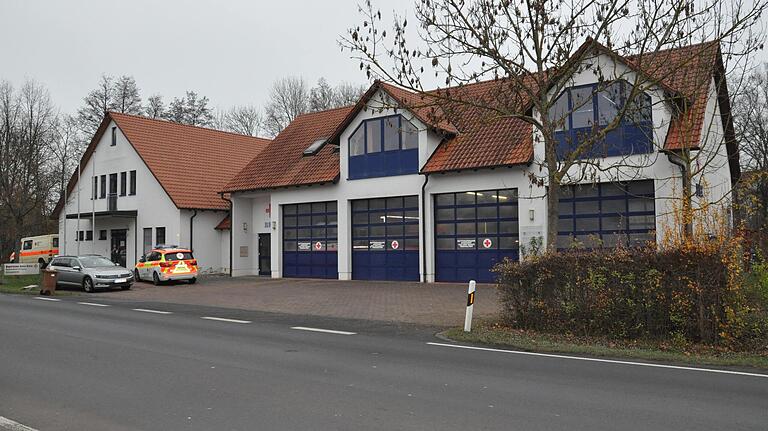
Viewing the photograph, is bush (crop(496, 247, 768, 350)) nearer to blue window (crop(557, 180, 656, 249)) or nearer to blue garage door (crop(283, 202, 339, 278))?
blue window (crop(557, 180, 656, 249))

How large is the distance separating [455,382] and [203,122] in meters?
56.0

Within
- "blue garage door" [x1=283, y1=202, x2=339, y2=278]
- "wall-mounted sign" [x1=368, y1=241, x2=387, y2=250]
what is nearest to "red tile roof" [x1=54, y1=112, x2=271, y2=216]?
"blue garage door" [x1=283, y1=202, x2=339, y2=278]

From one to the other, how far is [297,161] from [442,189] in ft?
27.9

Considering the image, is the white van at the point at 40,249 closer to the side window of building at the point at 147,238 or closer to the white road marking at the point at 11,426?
the side window of building at the point at 147,238

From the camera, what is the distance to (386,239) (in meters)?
26.5

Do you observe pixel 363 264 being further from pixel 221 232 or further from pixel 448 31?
pixel 448 31

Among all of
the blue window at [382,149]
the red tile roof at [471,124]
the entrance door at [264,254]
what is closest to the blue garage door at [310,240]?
the red tile roof at [471,124]

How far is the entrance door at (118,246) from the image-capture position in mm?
36812

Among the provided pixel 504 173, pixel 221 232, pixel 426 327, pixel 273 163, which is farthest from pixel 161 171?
pixel 426 327

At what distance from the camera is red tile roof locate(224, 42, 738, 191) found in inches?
529

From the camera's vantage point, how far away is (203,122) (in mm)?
60312

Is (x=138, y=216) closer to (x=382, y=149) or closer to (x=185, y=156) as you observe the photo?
(x=185, y=156)

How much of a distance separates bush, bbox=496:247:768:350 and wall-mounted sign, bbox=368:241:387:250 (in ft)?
45.7

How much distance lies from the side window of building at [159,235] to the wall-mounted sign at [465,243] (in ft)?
56.1
